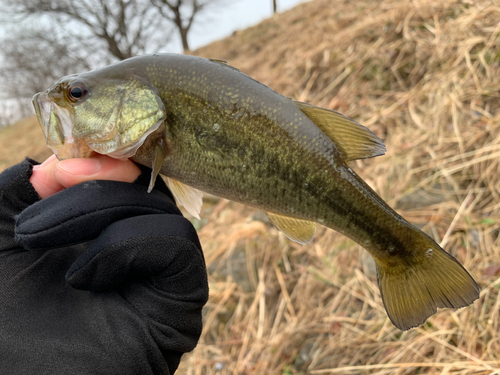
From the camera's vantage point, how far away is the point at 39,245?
1.65 metres

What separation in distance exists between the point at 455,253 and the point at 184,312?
8.27ft

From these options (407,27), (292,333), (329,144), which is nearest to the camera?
(329,144)

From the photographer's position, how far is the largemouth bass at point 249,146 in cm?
158

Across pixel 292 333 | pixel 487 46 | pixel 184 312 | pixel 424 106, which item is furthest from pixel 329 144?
pixel 487 46

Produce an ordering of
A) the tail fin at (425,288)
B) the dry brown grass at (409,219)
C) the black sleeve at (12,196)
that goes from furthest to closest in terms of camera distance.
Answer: the dry brown grass at (409,219) → the black sleeve at (12,196) → the tail fin at (425,288)

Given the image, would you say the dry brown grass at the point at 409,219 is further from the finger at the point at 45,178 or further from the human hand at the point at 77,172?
the finger at the point at 45,178

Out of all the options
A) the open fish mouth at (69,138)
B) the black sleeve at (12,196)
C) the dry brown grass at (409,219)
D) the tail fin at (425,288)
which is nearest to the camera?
the tail fin at (425,288)

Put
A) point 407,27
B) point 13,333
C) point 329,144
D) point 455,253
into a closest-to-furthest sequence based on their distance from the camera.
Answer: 1. point 13,333
2. point 329,144
3. point 455,253
4. point 407,27

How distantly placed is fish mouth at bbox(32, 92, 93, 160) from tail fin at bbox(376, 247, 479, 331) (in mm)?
1734

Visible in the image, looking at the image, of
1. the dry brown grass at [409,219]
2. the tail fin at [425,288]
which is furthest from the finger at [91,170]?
the dry brown grass at [409,219]

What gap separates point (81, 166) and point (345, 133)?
1340mm

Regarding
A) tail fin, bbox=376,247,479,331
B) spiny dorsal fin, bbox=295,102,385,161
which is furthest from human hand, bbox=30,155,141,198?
tail fin, bbox=376,247,479,331

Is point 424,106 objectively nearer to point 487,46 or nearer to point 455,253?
point 487,46

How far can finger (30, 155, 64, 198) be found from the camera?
186 centimetres
